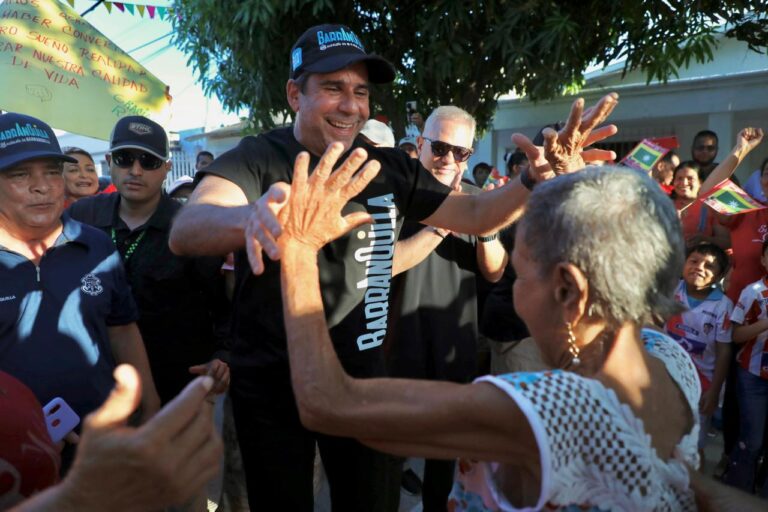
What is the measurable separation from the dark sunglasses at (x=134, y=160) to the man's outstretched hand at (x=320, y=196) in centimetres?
216

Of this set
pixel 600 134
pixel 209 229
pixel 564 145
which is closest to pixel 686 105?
pixel 600 134

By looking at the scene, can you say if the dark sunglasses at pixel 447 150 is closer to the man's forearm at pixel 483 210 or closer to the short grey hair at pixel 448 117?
the short grey hair at pixel 448 117

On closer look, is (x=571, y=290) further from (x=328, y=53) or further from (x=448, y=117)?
(x=448, y=117)

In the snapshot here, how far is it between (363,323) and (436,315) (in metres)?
1.06

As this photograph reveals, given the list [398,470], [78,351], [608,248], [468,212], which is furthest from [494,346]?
[608,248]

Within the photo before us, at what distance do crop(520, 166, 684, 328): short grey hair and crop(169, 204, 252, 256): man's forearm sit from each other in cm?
77

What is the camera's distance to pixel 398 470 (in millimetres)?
2691

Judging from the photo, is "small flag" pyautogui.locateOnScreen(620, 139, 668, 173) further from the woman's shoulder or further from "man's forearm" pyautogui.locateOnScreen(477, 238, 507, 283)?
the woman's shoulder

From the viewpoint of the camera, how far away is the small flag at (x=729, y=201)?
4.11 meters

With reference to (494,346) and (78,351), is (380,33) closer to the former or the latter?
(494,346)

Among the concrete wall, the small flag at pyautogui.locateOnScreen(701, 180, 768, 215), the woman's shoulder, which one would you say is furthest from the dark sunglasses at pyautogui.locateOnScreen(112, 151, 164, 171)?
the concrete wall

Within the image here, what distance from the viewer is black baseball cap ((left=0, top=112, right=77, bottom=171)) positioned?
2.24m

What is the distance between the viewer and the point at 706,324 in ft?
13.2

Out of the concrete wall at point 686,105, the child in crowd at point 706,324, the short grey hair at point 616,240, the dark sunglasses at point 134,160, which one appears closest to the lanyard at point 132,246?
the dark sunglasses at point 134,160
